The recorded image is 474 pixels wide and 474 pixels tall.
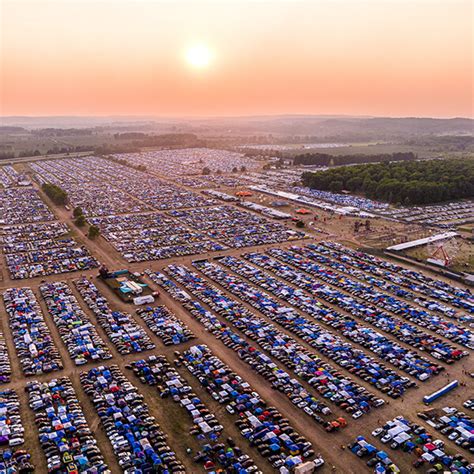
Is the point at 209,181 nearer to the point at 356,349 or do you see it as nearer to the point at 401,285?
the point at 401,285

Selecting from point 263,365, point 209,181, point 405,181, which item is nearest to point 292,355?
point 263,365

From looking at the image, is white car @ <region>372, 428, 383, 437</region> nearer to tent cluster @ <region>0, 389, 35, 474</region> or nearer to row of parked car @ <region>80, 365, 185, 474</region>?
row of parked car @ <region>80, 365, 185, 474</region>

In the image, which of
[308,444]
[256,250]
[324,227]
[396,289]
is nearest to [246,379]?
[308,444]

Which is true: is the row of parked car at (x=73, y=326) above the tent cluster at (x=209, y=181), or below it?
below

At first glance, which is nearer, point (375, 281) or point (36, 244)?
point (375, 281)

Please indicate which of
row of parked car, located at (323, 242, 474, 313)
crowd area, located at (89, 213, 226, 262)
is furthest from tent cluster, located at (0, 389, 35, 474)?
row of parked car, located at (323, 242, 474, 313)

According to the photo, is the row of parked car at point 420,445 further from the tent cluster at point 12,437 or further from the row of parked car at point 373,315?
the tent cluster at point 12,437

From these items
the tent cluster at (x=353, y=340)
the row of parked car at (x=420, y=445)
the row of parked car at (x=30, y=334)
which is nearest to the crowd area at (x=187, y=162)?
the tent cluster at (x=353, y=340)
